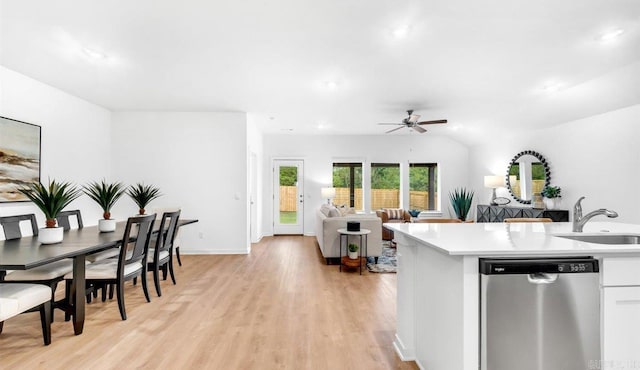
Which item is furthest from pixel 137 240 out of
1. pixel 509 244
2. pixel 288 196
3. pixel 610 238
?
pixel 288 196

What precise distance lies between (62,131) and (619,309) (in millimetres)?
6112

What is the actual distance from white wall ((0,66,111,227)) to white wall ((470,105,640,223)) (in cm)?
781

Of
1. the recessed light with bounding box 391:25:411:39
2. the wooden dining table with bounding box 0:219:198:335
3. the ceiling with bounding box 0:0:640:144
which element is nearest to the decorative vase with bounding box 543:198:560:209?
the ceiling with bounding box 0:0:640:144

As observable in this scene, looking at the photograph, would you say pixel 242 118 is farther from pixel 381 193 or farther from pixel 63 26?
pixel 381 193

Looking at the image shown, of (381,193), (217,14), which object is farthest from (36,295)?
(381,193)

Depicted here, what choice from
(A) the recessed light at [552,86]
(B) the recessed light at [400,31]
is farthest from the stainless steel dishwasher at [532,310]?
(A) the recessed light at [552,86]

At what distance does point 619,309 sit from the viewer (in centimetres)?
156

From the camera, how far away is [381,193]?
8266 millimetres

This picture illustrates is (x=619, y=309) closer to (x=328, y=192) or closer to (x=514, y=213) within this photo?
(x=514, y=213)

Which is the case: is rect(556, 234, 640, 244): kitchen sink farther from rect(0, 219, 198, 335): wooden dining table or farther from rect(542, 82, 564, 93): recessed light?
rect(0, 219, 198, 335): wooden dining table

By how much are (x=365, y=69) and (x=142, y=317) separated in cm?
347

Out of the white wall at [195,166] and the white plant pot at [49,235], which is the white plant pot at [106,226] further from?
the white wall at [195,166]

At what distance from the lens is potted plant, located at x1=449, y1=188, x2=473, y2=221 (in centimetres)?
753

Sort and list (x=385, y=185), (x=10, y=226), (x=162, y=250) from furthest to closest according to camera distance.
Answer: (x=385, y=185) < (x=162, y=250) < (x=10, y=226)
